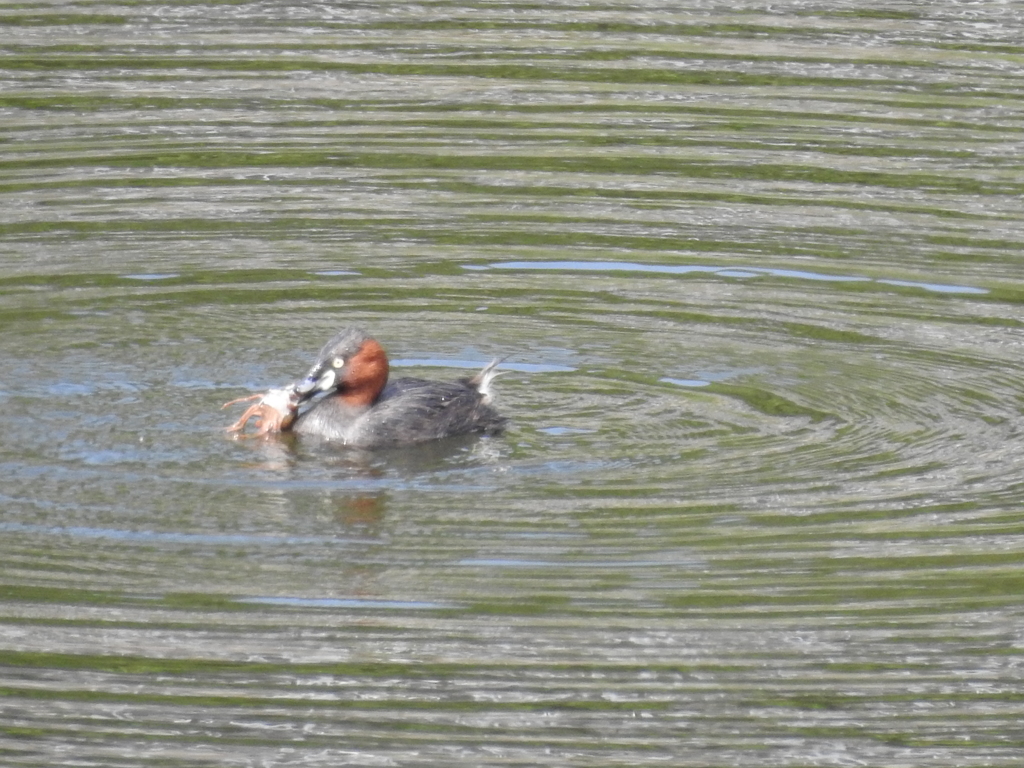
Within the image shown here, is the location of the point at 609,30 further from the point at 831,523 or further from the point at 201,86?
the point at 831,523

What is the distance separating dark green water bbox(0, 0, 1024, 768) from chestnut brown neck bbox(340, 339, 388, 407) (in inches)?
17.6

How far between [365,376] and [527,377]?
103 centimetres

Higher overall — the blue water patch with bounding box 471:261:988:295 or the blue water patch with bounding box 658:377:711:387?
the blue water patch with bounding box 471:261:988:295

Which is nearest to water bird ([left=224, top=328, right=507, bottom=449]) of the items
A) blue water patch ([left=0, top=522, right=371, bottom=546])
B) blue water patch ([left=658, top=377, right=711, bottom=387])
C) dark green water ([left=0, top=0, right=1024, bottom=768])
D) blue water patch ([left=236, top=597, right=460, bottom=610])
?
dark green water ([left=0, top=0, right=1024, bottom=768])

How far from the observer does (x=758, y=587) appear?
8.16 meters

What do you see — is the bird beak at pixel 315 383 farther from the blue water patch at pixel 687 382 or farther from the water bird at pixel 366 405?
the blue water patch at pixel 687 382

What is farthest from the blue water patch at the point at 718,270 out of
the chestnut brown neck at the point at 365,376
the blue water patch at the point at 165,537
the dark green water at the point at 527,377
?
the blue water patch at the point at 165,537

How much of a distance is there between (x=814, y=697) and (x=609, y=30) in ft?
35.0

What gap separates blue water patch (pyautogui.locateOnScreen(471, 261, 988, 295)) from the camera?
12.4m

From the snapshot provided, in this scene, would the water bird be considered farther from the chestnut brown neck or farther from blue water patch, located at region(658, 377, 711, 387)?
blue water patch, located at region(658, 377, 711, 387)

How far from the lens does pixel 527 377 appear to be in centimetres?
1102

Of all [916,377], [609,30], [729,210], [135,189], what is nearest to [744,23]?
[609,30]

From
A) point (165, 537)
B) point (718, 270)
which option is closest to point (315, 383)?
point (165, 537)

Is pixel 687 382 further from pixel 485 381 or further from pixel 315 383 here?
pixel 315 383
